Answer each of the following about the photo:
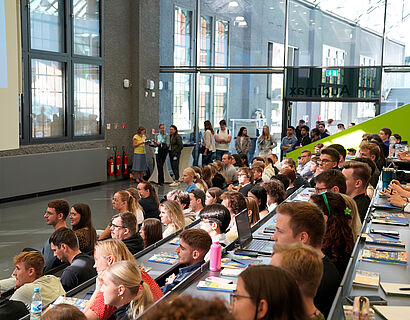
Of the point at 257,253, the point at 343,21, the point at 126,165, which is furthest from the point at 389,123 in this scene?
the point at 257,253

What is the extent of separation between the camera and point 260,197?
6535 mm

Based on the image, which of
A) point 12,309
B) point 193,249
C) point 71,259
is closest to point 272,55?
point 71,259

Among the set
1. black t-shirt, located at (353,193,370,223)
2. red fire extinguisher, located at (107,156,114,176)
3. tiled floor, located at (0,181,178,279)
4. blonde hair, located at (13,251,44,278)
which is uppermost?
black t-shirt, located at (353,193,370,223)

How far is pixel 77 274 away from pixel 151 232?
122 cm

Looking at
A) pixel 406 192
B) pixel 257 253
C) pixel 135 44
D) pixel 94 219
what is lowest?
pixel 94 219

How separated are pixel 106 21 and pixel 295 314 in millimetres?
12928

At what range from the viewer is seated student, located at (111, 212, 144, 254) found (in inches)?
203

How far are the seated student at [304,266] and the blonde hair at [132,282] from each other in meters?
1.20

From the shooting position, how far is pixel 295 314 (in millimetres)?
1792

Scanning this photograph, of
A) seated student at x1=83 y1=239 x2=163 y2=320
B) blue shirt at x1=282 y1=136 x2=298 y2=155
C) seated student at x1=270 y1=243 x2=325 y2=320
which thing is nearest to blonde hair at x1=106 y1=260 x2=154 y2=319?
seated student at x1=83 y1=239 x2=163 y2=320

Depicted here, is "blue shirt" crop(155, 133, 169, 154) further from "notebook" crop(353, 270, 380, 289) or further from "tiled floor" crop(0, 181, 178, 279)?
"notebook" crop(353, 270, 380, 289)

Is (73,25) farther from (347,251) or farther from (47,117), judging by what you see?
(347,251)

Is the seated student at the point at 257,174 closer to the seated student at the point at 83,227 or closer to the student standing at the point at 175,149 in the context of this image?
the seated student at the point at 83,227

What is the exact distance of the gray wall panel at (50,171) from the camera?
36.0ft
